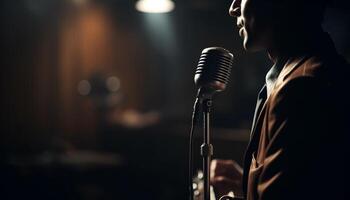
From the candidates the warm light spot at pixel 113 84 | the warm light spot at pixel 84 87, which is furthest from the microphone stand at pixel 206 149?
the warm light spot at pixel 84 87

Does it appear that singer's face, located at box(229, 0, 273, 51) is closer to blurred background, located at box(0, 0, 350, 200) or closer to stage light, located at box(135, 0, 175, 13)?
blurred background, located at box(0, 0, 350, 200)

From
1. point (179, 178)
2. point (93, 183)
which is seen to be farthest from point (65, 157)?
point (179, 178)

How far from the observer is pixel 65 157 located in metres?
5.48

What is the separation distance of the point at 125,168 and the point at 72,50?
284 cm

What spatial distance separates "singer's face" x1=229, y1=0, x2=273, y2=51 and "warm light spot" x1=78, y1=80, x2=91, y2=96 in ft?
21.2

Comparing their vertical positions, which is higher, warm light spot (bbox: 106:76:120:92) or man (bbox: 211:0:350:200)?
man (bbox: 211:0:350:200)

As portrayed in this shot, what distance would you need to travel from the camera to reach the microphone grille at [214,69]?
1.56 m

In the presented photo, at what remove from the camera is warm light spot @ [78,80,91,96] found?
307 inches

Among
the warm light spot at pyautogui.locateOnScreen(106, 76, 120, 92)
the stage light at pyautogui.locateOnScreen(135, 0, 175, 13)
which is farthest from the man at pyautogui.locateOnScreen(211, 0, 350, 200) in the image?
the warm light spot at pyautogui.locateOnScreen(106, 76, 120, 92)

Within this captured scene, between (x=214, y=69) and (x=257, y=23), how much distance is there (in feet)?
0.73

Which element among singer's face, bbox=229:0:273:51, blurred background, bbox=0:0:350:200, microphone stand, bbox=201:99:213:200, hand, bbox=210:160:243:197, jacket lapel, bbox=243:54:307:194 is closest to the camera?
jacket lapel, bbox=243:54:307:194

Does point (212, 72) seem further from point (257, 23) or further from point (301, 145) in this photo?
point (301, 145)

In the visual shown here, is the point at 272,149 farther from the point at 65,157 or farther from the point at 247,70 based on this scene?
the point at 247,70

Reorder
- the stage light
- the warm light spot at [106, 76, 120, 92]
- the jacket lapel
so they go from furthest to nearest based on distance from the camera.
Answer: the warm light spot at [106, 76, 120, 92]
the stage light
the jacket lapel
